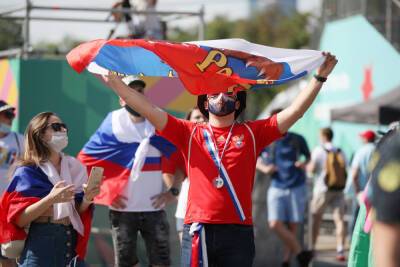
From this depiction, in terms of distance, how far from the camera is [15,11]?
38.1 ft

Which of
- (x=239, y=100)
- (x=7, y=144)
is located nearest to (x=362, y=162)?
(x=7, y=144)

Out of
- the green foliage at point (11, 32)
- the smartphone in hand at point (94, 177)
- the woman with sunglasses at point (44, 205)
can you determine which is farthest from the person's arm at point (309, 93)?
the green foliage at point (11, 32)

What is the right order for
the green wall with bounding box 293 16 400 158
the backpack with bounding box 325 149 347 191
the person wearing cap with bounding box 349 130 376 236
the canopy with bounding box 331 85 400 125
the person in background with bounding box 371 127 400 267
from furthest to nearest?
the green wall with bounding box 293 16 400 158, the canopy with bounding box 331 85 400 125, the backpack with bounding box 325 149 347 191, the person wearing cap with bounding box 349 130 376 236, the person in background with bounding box 371 127 400 267

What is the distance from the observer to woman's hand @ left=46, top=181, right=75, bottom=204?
610cm

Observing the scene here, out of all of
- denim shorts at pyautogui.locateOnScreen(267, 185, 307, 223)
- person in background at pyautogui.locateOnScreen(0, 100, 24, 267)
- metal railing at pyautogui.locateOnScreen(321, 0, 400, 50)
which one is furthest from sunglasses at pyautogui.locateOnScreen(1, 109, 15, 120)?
metal railing at pyautogui.locateOnScreen(321, 0, 400, 50)

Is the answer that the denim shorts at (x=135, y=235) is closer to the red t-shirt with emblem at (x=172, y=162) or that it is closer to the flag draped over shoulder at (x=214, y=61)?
the red t-shirt with emblem at (x=172, y=162)

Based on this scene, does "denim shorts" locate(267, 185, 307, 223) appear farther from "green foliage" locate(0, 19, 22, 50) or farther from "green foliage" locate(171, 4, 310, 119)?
"green foliage" locate(171, 4, 310, 119)

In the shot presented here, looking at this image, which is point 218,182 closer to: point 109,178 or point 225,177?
point 225,177

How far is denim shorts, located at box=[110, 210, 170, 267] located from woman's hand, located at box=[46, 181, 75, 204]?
181cm

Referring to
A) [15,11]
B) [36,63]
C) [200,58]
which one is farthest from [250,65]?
[15,11]

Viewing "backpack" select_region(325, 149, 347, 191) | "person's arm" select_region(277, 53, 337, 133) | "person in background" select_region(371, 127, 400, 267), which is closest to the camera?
"person in background" select_region(371, 127, 400, 267)

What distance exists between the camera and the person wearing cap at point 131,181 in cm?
793

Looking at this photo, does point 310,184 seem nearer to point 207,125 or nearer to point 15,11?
point 15,11

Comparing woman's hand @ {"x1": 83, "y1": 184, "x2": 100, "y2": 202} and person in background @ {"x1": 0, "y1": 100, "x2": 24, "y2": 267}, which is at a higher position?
person in background @ {"x1": 0, "y1": 100, "x2": 24, "y2": 267}
